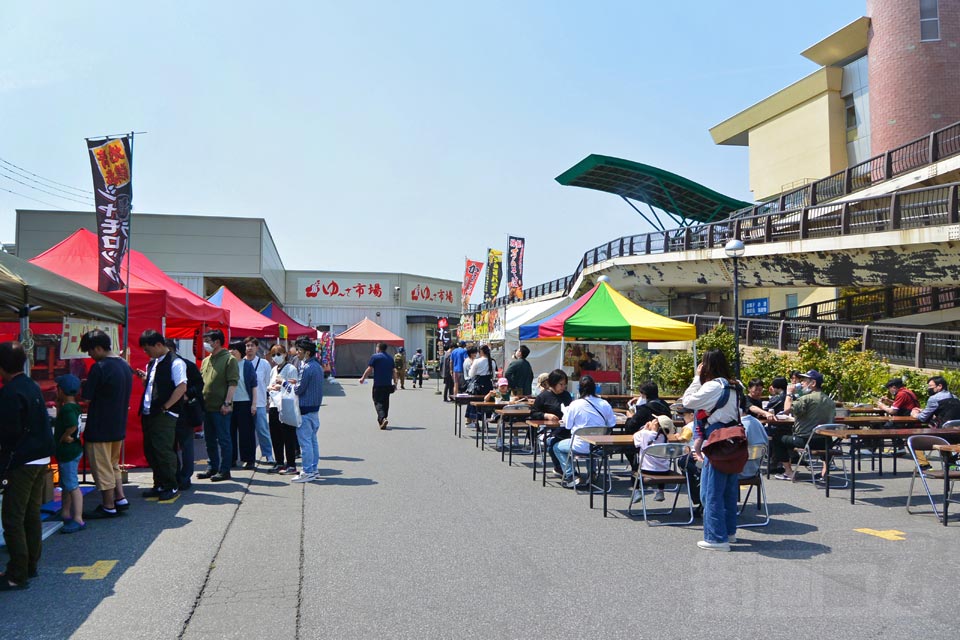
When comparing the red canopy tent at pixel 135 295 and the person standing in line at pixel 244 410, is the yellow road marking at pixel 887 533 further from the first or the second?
the red canopy tent at pixel 135 295

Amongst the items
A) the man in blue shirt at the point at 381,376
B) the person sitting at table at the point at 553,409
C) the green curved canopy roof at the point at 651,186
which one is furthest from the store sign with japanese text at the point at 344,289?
the person sitting at table at the point at 553,409

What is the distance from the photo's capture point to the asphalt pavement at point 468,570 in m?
4.60

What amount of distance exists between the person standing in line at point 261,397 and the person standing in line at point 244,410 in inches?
4.3

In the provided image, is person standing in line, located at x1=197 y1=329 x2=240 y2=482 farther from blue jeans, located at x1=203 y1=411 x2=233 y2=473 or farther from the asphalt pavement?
the asphalt pavement

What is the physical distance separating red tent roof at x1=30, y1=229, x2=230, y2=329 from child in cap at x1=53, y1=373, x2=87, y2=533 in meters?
3.36

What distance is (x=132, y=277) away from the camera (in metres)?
10.9

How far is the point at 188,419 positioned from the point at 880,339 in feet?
57.8

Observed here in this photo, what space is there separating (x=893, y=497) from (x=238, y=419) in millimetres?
8422

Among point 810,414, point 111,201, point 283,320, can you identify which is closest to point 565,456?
point 810,414

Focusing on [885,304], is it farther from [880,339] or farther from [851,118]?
[851,118]

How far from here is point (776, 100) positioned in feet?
129

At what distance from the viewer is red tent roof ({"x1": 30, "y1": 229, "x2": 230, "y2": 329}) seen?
402 inches

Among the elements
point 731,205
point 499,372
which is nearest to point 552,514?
point 499,372

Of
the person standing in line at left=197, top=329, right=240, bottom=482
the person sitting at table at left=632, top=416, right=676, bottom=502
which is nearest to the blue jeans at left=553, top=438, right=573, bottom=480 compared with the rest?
the person sitting at table at left=632, top=416, right=676, bottom=502
